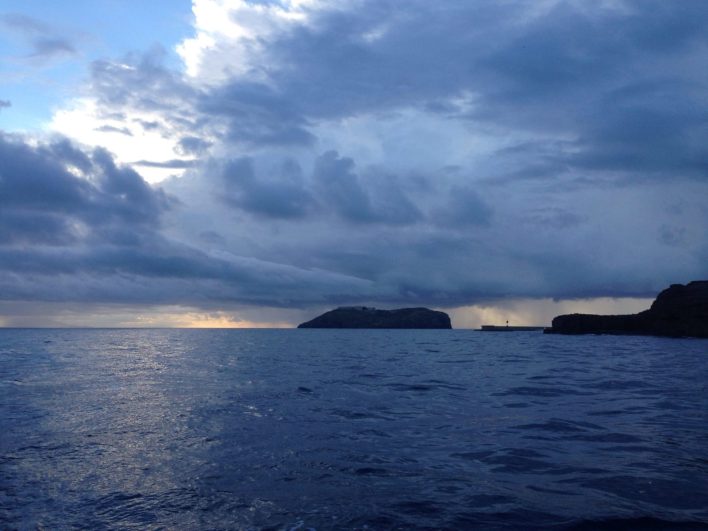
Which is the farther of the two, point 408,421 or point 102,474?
point 408,421

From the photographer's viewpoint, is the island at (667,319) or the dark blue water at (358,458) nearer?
the dark blue water at (358,458)

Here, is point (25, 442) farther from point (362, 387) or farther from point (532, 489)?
point (362, 387)

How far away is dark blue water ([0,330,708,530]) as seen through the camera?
11008mm

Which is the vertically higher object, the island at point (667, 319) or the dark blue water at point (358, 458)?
the island at point (667, 319)

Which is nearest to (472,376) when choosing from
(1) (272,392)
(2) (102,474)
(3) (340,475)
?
(1) (272,392)

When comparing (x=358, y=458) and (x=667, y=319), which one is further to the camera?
(x=667, y=319)

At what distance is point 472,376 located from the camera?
1515 inches

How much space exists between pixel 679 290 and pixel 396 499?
7128 inches

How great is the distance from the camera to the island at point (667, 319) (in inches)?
5763

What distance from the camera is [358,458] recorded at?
15539 mm

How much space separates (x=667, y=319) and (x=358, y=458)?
166 metres

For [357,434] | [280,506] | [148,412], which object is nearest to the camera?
[280,506]

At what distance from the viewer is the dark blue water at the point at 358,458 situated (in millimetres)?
11008

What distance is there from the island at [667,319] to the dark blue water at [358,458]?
449ft
